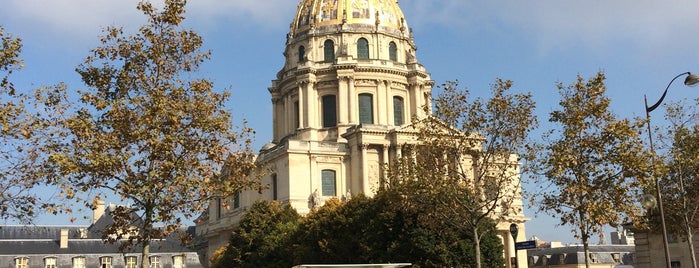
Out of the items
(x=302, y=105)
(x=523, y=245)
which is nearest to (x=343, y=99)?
(x=302, y=105)

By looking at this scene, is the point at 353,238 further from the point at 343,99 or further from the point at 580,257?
the point at 580,257

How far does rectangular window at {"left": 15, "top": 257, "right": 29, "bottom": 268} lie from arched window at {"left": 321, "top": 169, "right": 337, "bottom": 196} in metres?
24.5

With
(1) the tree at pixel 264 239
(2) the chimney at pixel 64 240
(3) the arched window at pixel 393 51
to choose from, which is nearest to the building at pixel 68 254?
(2) the chimney at pixel 64 240

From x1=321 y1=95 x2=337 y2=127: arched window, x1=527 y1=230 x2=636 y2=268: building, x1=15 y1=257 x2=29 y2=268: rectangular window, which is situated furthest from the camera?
x1=527 y1=230 x2=636 y2=268: building

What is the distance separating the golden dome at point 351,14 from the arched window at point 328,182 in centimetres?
1556

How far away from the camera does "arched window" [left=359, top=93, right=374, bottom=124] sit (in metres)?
72.2

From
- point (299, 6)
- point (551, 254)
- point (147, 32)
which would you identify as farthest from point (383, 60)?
point (147, 32)

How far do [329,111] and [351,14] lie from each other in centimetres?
964

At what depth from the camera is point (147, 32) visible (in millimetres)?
22703

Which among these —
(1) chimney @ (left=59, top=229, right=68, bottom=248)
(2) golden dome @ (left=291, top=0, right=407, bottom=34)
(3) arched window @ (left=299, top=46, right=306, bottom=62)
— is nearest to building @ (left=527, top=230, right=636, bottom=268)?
(2) golden dome @ (left=291, top=0, right=407, bottom=34)

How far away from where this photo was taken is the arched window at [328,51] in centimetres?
7469

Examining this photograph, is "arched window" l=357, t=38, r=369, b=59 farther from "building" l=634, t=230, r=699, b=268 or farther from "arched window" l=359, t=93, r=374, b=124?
"building" l=634, t=230, r=699, b=268

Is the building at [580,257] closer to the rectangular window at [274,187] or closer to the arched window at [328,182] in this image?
the arched window at [328,182]

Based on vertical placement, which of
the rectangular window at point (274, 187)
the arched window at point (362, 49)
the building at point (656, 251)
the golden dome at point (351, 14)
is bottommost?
the building at point (656, 251)
